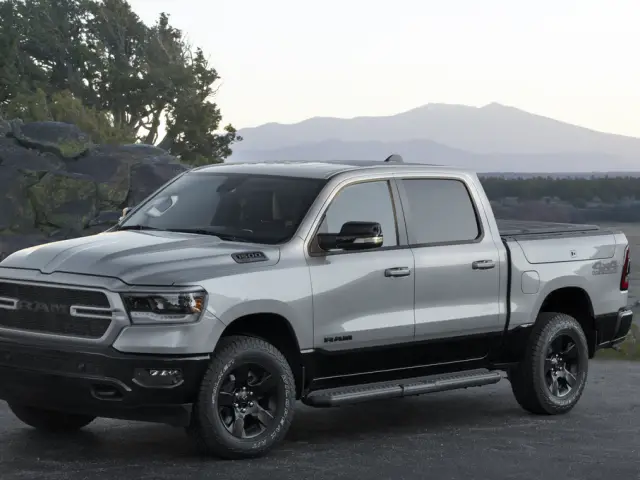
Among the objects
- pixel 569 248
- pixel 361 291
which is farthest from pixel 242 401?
pixel 569 248

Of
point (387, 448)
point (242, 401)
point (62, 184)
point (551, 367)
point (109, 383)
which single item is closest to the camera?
point (109, 383)

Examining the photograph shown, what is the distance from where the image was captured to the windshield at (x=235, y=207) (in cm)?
937

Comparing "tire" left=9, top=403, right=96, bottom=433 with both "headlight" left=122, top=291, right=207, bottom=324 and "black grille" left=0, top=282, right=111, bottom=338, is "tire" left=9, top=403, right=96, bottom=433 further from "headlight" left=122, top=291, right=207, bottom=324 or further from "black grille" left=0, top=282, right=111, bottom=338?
"headlight" left=122, top=291, right=207, bottom=324

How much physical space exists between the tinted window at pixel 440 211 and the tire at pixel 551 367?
1.12 meters

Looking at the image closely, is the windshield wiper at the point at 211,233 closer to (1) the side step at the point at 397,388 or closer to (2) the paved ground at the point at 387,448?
(1) the side step at the point at 397,388

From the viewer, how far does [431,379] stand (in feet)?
33.0

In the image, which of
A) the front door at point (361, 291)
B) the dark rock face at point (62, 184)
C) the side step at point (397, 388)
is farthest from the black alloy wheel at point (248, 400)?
the dark rock face at point (62, 184)

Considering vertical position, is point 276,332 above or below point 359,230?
below

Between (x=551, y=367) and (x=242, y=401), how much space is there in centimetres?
337

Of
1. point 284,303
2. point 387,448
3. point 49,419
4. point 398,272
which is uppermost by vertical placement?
point 398,272

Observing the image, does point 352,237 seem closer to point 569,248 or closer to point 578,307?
point 569,248

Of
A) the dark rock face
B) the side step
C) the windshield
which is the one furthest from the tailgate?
the dark rock face

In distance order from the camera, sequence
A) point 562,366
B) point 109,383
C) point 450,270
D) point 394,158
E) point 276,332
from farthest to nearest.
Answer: point 562,366 < point 394,158 < point 450,270 < point 276,332 < point 109,383

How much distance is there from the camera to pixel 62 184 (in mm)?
29969
